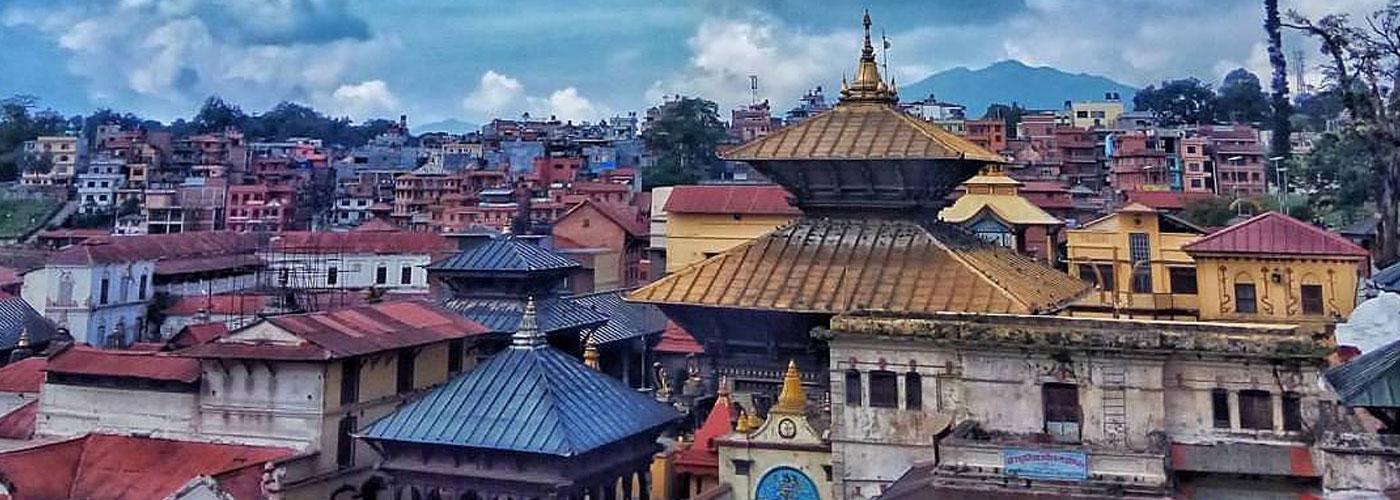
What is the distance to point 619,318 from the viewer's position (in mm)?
34906

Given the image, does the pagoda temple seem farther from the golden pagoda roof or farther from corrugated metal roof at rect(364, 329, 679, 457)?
corrugated metal roof at rect(364, 329, 679, 457)

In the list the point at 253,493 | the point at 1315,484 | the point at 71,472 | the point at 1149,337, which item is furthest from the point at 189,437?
the point at 1315,484

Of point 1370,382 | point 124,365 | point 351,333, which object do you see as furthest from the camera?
point 124,365

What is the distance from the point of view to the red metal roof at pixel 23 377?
23.8 meters

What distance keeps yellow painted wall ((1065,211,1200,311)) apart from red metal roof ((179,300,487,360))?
2462 centimetres

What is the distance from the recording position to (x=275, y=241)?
223ft

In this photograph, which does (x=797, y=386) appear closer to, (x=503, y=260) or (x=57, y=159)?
(x=503, y=260)

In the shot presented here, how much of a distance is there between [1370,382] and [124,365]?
1979 centimetres

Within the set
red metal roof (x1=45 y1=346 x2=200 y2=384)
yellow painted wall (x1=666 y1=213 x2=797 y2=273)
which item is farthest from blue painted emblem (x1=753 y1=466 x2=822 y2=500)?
yellow painted wall (x1=666 y1=213 x2=797 y2=273)

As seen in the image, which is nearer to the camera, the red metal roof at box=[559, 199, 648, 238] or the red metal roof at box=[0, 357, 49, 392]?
the red metal roof at box=[0, 357, 49, 392]

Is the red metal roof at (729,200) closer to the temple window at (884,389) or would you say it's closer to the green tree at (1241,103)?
the temple window at (884,389)

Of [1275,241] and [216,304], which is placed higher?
[1275,241]

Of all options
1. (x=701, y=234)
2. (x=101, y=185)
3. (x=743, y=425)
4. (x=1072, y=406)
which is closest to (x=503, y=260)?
(x=743, y=425)

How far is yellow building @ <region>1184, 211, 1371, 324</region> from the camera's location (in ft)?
114
